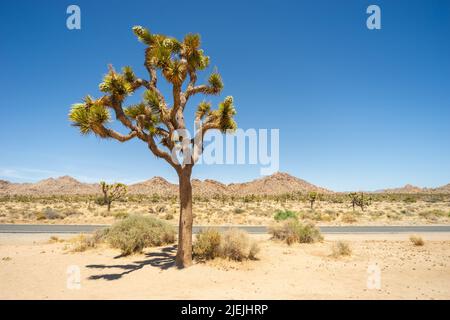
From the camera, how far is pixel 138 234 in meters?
12.7

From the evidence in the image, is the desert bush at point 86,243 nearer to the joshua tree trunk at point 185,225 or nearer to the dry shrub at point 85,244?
the dry shrub at point 85,244

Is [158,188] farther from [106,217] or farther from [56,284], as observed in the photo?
[56,284]

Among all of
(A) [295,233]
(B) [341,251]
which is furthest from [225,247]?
(A) [295,233]

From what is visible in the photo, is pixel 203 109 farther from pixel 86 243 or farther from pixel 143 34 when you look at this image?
pixel 86 243

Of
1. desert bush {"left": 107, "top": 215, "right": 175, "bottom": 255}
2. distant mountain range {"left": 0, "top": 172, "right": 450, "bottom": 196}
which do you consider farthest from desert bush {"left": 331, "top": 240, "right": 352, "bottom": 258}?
distant mountain range {"left": 0, "top": 172, "right": 450, "bottom": 196}

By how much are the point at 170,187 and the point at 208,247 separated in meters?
118

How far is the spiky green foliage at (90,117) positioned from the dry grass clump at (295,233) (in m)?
9.64

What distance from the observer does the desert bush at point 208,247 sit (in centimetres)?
1060

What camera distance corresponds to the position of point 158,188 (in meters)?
124

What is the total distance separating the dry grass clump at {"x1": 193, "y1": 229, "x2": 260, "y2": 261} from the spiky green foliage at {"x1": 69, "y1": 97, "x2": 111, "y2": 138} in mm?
4844

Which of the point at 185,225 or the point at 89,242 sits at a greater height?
Answer: the point at 185,225

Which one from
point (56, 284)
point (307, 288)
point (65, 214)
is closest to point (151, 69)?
point (56, 284)

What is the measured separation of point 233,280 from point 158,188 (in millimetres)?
119333

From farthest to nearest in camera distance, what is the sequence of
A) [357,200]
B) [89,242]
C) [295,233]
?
[357,200] → [295,233] → [89,242]
